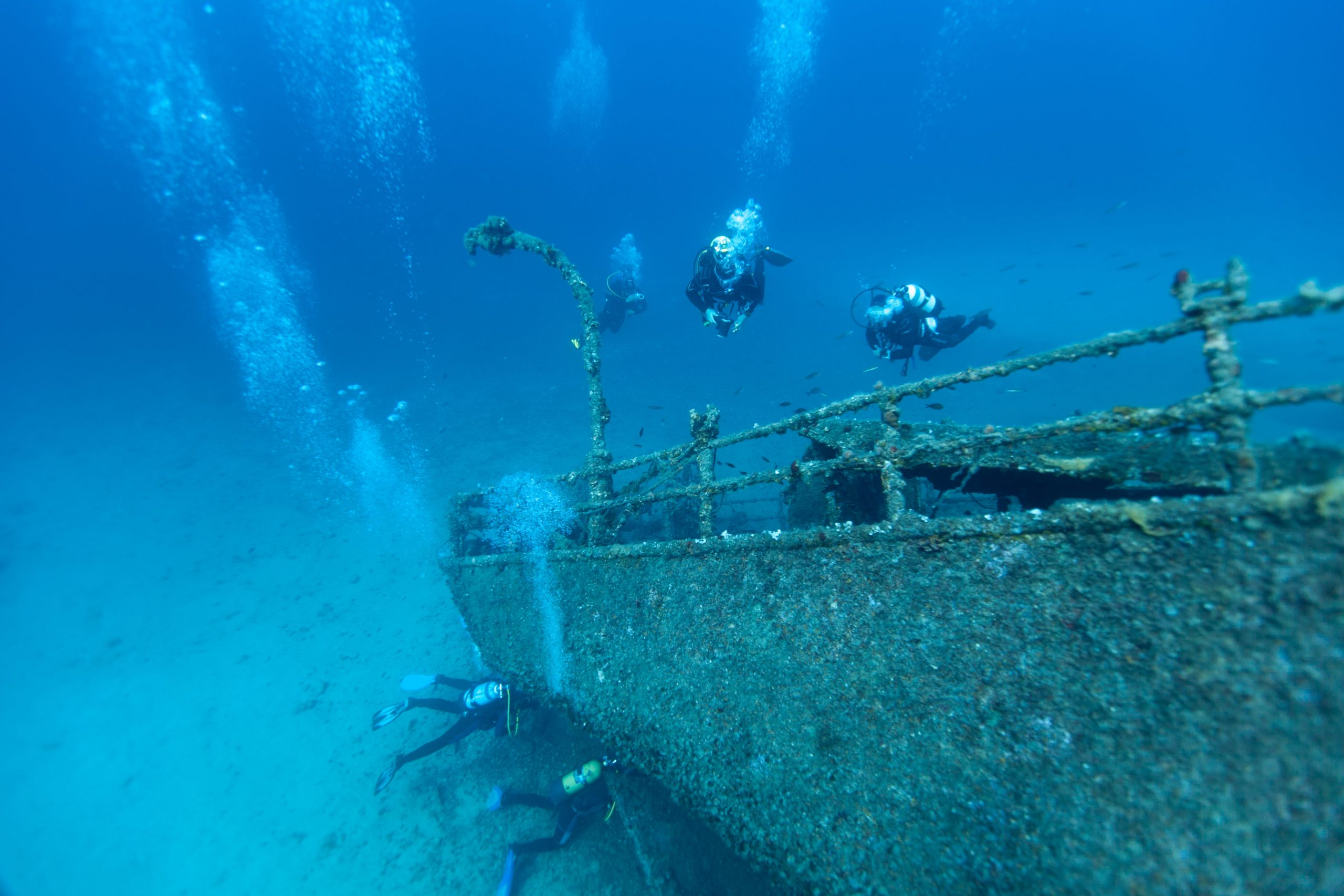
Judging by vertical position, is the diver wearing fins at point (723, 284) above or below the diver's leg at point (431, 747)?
above

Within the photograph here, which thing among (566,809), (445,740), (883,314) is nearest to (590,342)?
(883,314)

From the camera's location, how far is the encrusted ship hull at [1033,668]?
1693 millimetres

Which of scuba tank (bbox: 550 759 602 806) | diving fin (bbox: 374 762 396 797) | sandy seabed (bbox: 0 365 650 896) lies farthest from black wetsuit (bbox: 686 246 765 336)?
diving fin (bbox: 374 762 396 797)

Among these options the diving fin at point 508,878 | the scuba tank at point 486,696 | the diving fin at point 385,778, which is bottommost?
the diving fin at point 508,878

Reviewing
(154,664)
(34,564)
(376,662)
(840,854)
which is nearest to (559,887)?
(840,854)

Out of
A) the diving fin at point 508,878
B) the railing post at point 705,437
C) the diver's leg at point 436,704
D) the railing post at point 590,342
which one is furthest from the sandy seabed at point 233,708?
the railing post at point 705,437

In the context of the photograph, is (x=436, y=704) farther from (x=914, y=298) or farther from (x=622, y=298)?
(x=622, y=298)

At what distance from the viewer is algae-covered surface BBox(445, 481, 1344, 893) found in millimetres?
1679

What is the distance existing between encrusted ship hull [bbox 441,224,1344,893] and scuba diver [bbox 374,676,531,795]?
3718 mm

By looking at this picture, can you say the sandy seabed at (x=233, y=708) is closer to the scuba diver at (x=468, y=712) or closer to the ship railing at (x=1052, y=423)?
the scuba diver at (x=468, y=712)

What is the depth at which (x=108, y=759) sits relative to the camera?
10047 mm

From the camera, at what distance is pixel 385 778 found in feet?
24.3

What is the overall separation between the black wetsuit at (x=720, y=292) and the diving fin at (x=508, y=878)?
298 inches

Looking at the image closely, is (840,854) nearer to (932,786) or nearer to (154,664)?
(932,786)
